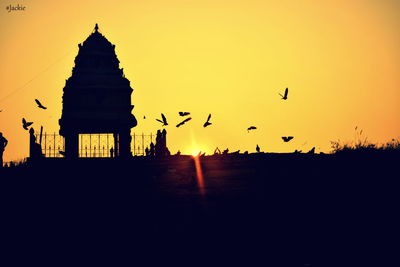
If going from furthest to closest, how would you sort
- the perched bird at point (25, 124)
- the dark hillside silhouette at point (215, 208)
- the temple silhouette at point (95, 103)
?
the temple silhouette at point (95, 103), the perched bird at point (25, 124), the dark hillside silhouette at point (215, 208)

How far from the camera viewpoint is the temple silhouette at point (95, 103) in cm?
2848

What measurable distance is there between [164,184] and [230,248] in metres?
2.86

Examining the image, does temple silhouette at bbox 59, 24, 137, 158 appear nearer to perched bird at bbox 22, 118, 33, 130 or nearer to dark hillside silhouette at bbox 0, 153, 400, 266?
perched bird at bbox 22, 118, 33, 130

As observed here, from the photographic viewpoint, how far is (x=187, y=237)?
711 inches

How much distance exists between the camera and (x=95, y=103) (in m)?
28.9

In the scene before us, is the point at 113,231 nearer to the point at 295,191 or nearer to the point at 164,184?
the point at 164,184

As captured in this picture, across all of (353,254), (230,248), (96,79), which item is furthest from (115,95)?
(353,254)

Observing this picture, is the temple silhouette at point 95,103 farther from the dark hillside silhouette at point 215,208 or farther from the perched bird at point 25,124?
the dark hillside silhouette at point 215,208

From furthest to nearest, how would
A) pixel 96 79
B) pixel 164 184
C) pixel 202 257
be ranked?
pixel 96 79
pixel 164 184
pixel 202 257

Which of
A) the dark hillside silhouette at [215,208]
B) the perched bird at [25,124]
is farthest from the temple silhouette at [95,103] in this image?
the dark hillside silhouette at [215,208]

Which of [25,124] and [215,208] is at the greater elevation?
[25,124]

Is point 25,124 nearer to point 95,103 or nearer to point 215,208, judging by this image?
point 95,103

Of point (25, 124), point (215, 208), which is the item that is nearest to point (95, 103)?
point (25, 124)

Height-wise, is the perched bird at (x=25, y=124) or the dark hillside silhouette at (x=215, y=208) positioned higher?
the perched bird at (x=25, y=124)
